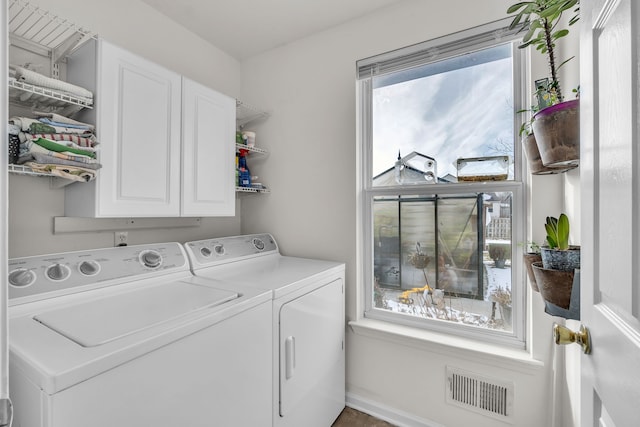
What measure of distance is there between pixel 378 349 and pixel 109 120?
1.97 metres

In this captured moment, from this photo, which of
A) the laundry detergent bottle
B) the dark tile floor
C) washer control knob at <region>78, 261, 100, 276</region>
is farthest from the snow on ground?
washer control knob at <region>78, 261, 100, 276</region>

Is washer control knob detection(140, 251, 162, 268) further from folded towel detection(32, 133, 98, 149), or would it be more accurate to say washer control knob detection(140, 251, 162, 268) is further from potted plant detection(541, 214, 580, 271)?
potted plant detection(541, 214, 580, 271)

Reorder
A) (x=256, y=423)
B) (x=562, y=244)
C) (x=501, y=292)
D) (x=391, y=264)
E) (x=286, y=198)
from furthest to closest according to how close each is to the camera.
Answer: (x=286, y=198)
(x=391, y=264)
(x=501, y=292)
(x=256, y=423)
(x=562, y=244)

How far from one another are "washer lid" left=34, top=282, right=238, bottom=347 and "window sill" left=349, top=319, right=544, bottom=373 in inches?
41.7

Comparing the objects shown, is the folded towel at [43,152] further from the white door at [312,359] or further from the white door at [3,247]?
the white door at [312,359]

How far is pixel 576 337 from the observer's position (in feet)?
2.34

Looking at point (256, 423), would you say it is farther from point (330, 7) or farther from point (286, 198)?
point (330, 7)

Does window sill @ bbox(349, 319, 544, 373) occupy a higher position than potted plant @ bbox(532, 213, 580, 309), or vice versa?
potted plant @ bbox(532, 213, 580, 309)

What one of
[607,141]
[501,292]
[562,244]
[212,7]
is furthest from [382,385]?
[212,7]

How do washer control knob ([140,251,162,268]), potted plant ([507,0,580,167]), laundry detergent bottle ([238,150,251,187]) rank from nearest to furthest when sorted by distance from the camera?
potted plant ([507,0,580,167]) < washer control knob ([140,251,162,268]) < laundry detergent bottle ([238,150,251,187])

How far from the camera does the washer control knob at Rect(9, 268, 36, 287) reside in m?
1.07

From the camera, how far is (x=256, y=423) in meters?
1.24

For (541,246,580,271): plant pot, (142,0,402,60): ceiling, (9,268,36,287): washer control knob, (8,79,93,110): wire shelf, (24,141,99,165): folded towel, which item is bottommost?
(9,268,36,287): washer control knob

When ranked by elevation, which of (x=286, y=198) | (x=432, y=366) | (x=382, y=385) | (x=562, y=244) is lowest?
(x=382, y=385)
